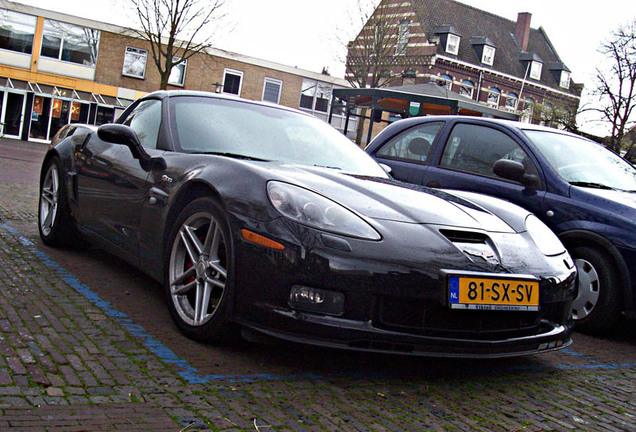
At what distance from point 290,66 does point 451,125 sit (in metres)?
37.5

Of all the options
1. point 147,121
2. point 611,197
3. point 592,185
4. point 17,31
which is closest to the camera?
point 147,121

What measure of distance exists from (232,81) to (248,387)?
39170mm

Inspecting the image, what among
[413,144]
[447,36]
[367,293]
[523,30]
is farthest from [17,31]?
[523,30]

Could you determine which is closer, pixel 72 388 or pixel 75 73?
pixel 72 388

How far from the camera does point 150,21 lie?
3005cm

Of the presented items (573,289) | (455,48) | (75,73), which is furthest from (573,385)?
(455,48)

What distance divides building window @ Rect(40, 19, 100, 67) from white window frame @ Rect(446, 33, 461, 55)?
2544 centimetres

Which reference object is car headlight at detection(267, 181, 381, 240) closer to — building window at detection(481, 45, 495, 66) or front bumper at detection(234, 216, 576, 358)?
front bumper at detection(234, 216, 576, 358)

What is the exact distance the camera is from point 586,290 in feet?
16.1

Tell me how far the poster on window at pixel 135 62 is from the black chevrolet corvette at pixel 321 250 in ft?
112

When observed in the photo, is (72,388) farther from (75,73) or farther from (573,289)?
(75,73)

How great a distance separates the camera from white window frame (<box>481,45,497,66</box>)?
171ft

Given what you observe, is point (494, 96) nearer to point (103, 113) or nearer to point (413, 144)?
point (103, 113)

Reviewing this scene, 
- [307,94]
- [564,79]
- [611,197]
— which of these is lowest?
[611,197]
